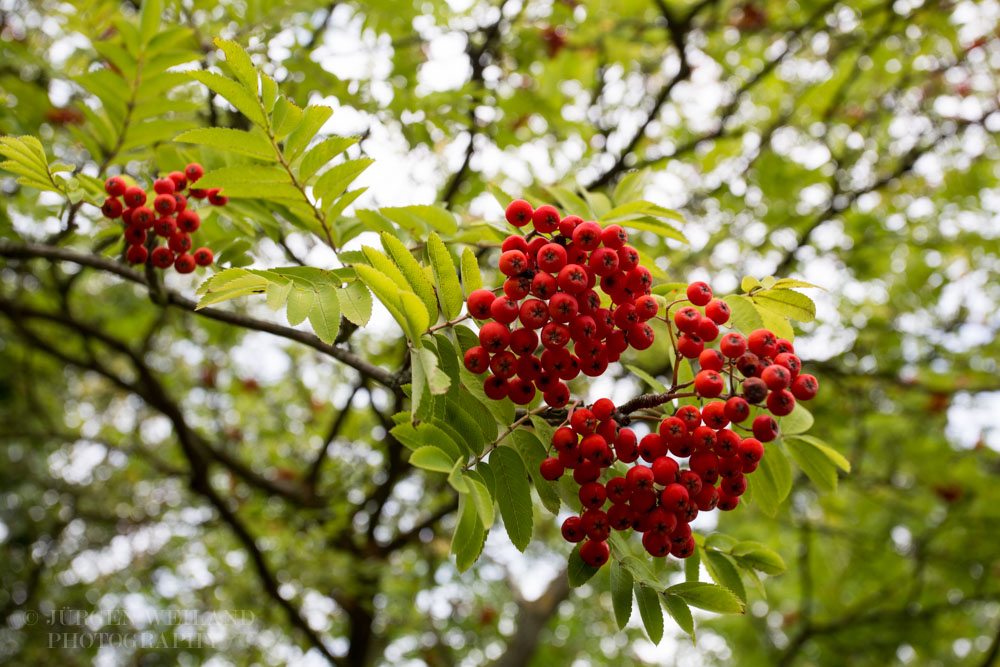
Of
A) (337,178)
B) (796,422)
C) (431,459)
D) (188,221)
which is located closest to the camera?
(431,459)

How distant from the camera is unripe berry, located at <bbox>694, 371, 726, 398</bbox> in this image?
159 centimetres

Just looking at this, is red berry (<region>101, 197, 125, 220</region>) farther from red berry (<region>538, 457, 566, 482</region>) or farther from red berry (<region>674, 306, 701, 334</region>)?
red berry (<region>674, 306, 701, 334</region>)

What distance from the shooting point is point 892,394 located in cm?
643

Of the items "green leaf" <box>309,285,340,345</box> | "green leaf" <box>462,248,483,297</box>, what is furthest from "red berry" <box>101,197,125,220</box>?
"green leaf" <box>462,248,483,297</box>

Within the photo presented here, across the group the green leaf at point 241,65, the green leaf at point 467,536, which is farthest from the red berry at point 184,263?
the green leaf at point 467,536

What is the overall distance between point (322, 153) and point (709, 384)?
118cm

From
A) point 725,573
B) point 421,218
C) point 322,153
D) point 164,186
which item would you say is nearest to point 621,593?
point 725,573

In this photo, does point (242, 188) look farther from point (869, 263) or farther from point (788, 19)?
point (869, 263)

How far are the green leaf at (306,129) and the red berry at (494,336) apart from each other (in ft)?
2.32

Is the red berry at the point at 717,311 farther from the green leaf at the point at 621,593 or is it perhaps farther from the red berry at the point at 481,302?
the green leaf at the point at 621,593

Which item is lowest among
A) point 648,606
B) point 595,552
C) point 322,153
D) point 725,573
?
point 725,573

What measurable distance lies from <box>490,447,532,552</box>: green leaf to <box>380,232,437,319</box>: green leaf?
0.41 metres

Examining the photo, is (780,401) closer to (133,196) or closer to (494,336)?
(494,336)

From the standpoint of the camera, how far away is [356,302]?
1570 mm
